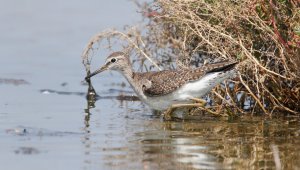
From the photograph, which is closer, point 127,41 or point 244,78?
point 244,78

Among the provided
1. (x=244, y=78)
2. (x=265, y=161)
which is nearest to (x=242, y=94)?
(x=244, y=78)

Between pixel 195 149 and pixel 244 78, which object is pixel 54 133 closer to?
pixel 195 149

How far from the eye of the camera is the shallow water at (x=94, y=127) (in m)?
7.59

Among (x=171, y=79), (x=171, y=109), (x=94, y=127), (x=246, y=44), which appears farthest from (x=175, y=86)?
(x=94, y=127)

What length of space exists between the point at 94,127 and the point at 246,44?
188 centimetres

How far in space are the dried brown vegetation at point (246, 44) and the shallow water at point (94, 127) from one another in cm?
31

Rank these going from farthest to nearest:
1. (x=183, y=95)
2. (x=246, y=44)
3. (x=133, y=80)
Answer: (x=133, y=80) < (x=183, y=95) < (x=246, y=44)

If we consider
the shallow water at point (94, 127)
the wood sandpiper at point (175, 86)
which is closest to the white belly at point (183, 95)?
the wood sandpiper at point (175, 86)

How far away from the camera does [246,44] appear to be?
979 centimetres

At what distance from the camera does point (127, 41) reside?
10859 millimetres

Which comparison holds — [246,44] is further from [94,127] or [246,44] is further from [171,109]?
[94,127]

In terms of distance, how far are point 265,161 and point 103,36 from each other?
12.5 ft

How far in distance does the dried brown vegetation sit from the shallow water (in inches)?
12.2

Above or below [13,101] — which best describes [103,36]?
above
